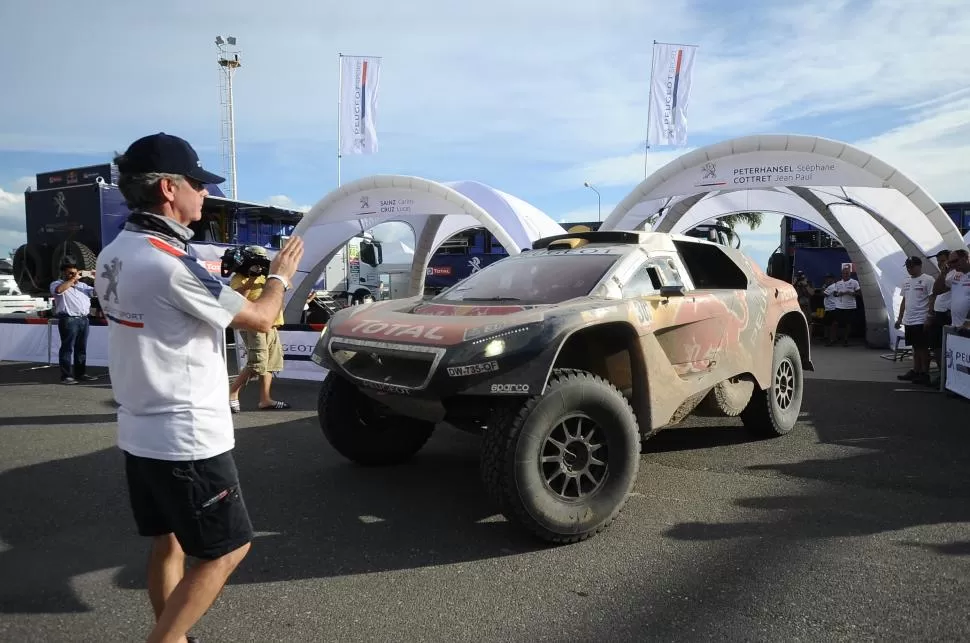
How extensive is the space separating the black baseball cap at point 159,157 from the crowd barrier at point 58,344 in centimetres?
740

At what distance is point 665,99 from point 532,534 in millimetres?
16861

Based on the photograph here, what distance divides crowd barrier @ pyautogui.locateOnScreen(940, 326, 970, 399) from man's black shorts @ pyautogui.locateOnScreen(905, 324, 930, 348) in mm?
741

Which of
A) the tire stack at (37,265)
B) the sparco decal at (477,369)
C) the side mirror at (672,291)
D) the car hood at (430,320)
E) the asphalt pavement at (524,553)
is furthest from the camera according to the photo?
the tire stack at (37,265)

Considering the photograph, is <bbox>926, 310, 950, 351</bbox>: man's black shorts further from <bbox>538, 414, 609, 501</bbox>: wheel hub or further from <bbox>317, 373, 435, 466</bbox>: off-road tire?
<bbox>317, 373, 435, 466</bbox>: off-road tire

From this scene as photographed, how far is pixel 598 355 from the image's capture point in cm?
409

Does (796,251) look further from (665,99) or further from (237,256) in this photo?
(237,256)

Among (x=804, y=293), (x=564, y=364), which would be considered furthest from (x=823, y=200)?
(x=564, y=364)

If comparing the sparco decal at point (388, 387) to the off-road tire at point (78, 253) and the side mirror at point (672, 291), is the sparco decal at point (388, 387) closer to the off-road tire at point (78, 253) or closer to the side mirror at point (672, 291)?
the side mirror at point (672, 291)

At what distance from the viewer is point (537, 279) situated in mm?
4480

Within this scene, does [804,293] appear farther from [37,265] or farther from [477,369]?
[37,265]

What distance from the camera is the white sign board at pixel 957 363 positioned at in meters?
7.28

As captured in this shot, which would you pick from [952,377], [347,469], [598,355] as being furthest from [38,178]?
[952,377]

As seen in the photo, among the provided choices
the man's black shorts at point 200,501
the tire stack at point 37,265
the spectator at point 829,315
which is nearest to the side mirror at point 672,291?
the man's black shorts at point 200,501

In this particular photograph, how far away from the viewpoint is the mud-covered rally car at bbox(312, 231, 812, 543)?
3.33 metres
